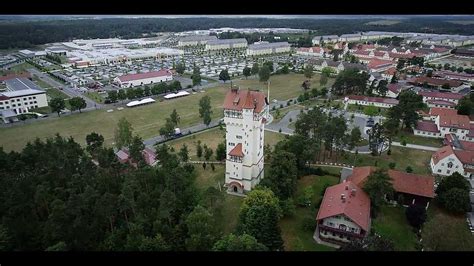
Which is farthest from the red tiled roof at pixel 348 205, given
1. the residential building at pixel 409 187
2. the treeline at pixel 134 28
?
the treeline at pixel 134 28

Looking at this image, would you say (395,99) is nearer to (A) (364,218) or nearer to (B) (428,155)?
(B) (428,155)

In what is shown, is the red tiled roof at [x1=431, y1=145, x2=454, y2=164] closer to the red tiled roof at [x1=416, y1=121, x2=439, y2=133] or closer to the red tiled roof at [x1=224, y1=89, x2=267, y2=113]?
the red tiled roof at [x1=416, y1=121, x2=439, y2=133]

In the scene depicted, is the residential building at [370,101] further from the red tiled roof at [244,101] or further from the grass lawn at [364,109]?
the red tiled roof at [244,101]

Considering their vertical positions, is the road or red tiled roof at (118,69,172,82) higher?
red tiled roof at (118,69,172,82)

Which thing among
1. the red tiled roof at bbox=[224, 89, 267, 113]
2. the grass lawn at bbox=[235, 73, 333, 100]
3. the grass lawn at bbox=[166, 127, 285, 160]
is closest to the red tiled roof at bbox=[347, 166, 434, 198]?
the red tiled roof at bbox=[224, 89, 267, 113]

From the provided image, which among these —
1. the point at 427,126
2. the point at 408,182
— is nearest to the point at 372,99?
the point at 427,126

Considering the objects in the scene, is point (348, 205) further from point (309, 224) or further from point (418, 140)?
point (418, 140)
